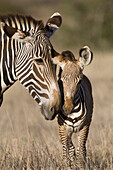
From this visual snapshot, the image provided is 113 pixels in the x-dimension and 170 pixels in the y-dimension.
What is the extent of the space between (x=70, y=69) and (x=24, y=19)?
1032 mm

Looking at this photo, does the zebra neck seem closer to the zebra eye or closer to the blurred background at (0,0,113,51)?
the zebra eye

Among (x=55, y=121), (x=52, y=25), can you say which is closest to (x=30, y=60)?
(x=52, y=25)

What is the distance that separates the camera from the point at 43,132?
385 inches

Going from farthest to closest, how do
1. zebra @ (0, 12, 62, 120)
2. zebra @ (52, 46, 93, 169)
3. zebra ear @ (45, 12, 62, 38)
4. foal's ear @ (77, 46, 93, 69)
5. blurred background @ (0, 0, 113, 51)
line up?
blurred background @ (0, 0, 113, 51) → zebra ear @ (45, 12, 62, 38) → foal's ear @ (77, 46, 93, 69) → zebra @ (52, 46, 93, 169) → zebra @ (0, 12, 62, 120)

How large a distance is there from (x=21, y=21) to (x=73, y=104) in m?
1.49

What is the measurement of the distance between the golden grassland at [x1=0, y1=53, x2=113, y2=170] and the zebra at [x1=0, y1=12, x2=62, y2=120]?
3.84 feet

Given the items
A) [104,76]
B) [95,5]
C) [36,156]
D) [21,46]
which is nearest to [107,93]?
[104,76]

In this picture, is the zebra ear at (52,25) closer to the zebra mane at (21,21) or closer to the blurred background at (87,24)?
the zebra mane at (21,21)

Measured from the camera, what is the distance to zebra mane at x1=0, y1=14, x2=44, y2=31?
5.32 m

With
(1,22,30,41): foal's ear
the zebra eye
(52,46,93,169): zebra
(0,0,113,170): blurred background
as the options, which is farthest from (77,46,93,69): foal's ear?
(0,0,113,170): blurred background

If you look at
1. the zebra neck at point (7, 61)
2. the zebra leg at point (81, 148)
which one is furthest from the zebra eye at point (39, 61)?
the zebra leg at point (81, 148)

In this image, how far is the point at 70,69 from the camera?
208 inches

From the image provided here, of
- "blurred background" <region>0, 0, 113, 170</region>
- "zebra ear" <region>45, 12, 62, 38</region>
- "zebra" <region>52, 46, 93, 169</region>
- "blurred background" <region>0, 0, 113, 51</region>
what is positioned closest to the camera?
"zebra" <region>52, 46, 93, 169</region>

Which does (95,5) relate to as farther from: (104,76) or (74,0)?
(104,76)
